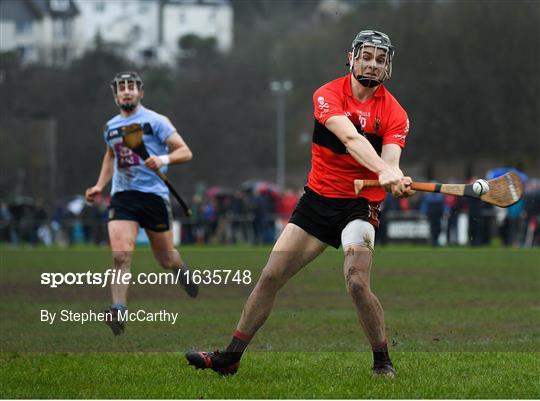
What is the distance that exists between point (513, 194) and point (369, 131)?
109 centimetres

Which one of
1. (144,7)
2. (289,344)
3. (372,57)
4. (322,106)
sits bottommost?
(289,344)

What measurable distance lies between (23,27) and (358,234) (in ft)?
86.1

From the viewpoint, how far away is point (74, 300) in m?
11.9

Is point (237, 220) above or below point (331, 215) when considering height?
below

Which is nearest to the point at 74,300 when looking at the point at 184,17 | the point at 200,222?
the point at 200,222

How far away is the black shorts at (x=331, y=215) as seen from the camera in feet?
28.3

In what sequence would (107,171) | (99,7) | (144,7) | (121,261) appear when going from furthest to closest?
(144,7) → (99,7) → (107,171) → (121,261)

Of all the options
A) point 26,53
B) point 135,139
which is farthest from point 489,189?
point 26,53

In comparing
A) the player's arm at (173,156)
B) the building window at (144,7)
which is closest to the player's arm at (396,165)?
the player's arm at (173,156)

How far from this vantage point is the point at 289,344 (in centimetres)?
1055

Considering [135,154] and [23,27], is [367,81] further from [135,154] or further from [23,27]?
[23,27]

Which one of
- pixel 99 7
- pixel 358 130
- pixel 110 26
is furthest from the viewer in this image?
pixel 110 26

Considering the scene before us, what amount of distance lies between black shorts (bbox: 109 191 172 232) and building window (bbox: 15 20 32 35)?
19941 millimetres

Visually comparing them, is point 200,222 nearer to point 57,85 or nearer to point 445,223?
point 445,223
